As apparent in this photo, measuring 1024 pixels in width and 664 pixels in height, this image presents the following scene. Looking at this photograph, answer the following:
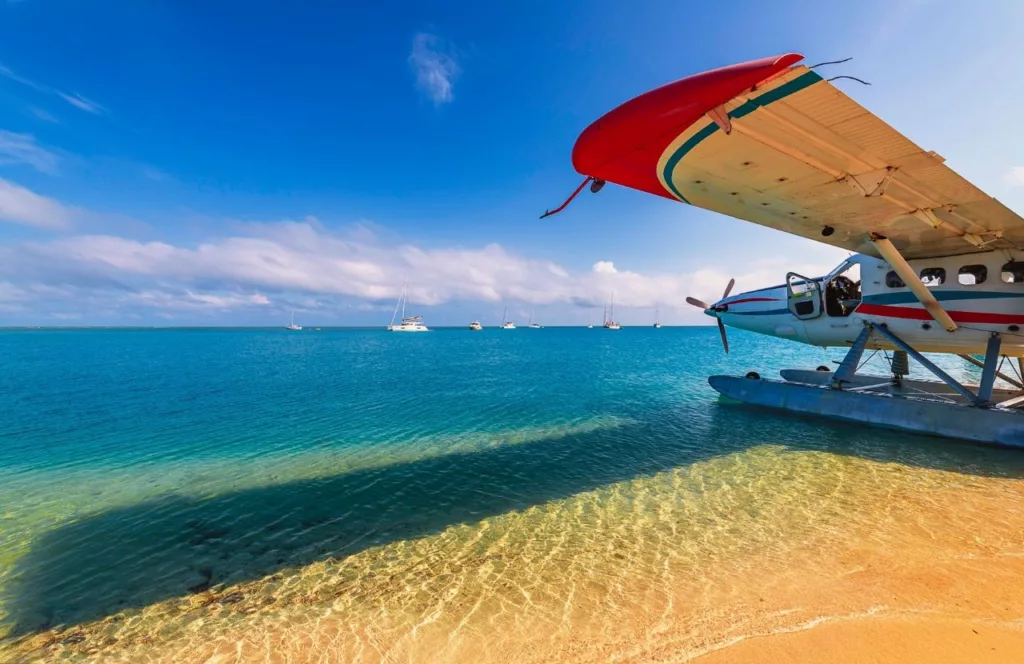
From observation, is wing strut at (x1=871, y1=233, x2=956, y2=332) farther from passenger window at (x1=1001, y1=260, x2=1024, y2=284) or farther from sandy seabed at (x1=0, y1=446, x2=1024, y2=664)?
sandy seabed at (x1=0, y1=446, x2=1024, y2=664)

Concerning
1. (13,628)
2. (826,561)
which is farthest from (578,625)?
(13,628)

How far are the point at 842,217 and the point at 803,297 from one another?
237 inches

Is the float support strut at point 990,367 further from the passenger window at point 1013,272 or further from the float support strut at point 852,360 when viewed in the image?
the float support strut at point 852,360

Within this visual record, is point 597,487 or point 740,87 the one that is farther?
point 597,487

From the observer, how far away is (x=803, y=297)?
1348 centimetres

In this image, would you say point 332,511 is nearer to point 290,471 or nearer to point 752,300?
point 290,471

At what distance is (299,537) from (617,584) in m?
4.83

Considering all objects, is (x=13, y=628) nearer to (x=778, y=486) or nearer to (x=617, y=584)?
(x=617, y=584)

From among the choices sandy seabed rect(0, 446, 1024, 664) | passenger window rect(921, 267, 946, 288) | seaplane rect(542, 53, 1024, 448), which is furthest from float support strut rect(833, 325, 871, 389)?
sandy seabed rect(0, 446, 1024, 664)

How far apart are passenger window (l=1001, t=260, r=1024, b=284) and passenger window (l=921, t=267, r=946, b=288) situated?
103cm

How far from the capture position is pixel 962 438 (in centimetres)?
939

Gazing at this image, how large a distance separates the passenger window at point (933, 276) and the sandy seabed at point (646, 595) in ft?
22.2

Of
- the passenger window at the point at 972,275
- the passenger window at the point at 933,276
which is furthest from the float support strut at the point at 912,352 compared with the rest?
the passenger window at the point at 972,275

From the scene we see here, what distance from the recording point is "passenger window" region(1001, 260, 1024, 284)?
953 centimetres
